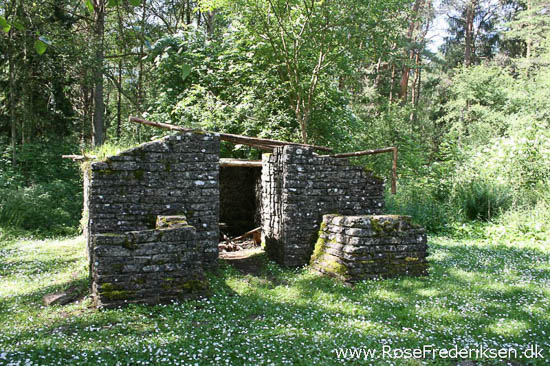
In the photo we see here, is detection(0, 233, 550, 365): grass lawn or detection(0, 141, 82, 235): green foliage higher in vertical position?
detection(0, 141, 82, 235): green foliage

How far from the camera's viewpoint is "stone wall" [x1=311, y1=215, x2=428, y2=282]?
6156 millimetres

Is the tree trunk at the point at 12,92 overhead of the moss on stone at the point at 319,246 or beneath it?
overhead

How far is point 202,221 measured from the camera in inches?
258

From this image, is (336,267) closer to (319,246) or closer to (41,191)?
(319,246)

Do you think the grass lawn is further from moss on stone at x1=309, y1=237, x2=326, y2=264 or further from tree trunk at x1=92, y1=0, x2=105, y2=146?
tree trunk at x1=92, y1=0, x2=105, y2=146

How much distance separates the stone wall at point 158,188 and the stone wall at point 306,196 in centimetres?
135

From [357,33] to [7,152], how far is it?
12.9 meters

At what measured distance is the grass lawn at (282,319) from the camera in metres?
3.71

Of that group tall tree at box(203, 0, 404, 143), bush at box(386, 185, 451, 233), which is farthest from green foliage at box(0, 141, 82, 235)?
bush at box(386, 185, 451, 233)

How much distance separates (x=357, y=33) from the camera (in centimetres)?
1076

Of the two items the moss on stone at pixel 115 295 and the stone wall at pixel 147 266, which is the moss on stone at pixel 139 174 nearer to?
the stone wall at pixel 147 266

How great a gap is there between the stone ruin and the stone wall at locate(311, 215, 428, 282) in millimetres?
17

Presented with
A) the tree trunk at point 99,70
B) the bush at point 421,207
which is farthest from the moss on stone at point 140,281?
the tree trunk at point 99,70

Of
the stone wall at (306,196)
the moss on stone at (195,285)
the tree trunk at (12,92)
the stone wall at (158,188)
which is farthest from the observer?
the tree trunk at (12,92)
